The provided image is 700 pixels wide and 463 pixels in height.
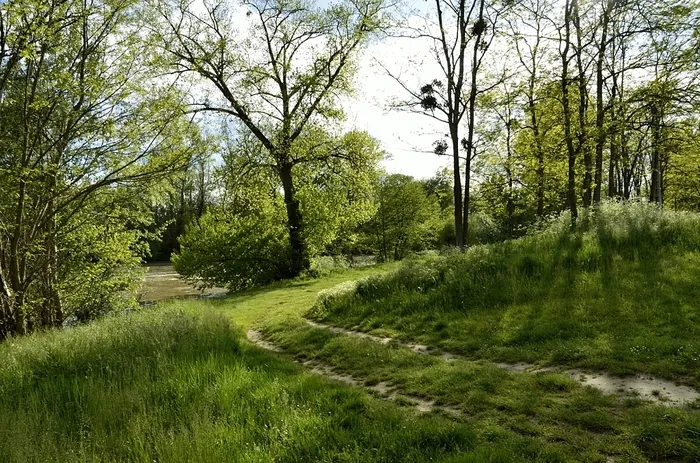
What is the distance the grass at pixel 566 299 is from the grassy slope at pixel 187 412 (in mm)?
2603

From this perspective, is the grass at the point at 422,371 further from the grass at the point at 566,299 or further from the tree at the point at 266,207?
the tree at the point at 266,207

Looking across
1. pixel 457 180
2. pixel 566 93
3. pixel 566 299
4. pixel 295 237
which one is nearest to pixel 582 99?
pixel 566 93

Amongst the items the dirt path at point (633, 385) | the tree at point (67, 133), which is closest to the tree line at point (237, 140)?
the tree at point (67, 133)

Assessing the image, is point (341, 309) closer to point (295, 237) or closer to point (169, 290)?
point (295, 237)

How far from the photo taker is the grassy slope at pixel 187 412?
3922 millimetres

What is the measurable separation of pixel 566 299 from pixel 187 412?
637 cm

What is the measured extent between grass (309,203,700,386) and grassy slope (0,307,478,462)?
260 centimetres

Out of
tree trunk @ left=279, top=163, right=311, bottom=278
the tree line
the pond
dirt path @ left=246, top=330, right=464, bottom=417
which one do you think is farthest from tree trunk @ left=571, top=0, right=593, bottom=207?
the pond

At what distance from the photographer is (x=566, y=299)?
7.78 meters

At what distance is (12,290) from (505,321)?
31.4 feet

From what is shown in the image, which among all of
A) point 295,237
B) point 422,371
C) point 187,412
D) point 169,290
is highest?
point 295,237

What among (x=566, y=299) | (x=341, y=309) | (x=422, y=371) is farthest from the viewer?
(x=341, y=309)

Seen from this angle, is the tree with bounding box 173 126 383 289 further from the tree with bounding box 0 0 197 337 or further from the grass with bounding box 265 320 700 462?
the grass with bounding box 265 320 700 462

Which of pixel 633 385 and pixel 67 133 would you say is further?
pixel 67 133
